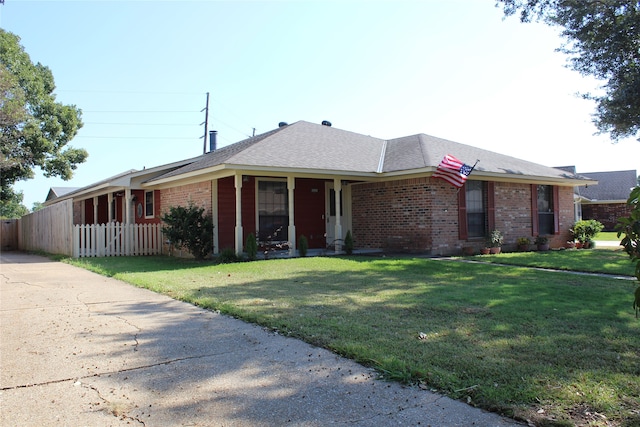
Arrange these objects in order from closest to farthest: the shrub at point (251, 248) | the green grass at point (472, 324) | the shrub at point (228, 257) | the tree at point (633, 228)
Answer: the tree at point (633, 228) → the green grass at point (472, 324) → the shrub at point (228, 257) → the shrub at point (251, 248)

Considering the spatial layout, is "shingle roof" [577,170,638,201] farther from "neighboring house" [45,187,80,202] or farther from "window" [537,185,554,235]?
"neighboring house" [45,187,80,202]

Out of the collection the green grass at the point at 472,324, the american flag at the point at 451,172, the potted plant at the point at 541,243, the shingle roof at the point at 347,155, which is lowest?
the green grass at the point at 472,324

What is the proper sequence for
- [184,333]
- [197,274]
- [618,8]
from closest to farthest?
1. [184,333]
2. [197,274]
3. [618,8]

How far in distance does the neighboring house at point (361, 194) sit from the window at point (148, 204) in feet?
1.70

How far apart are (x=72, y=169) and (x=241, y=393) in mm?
32905

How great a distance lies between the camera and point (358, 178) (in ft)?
47.5

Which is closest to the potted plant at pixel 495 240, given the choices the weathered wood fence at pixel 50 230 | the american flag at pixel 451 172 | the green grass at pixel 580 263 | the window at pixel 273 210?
the green grass at pixel 580 263

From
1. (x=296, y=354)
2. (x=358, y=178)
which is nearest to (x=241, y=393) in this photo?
(x=296, y=354)

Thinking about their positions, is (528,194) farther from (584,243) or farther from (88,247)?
(88,247)

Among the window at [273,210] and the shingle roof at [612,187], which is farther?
the shingle roof at [612,187]

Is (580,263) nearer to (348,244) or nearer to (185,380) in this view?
(348,244)

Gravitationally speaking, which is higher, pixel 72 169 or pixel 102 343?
pixel 72 169

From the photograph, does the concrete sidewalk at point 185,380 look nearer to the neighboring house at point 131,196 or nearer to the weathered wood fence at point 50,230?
the weathered wood fence at point 50,230

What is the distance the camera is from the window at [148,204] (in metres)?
18.2
